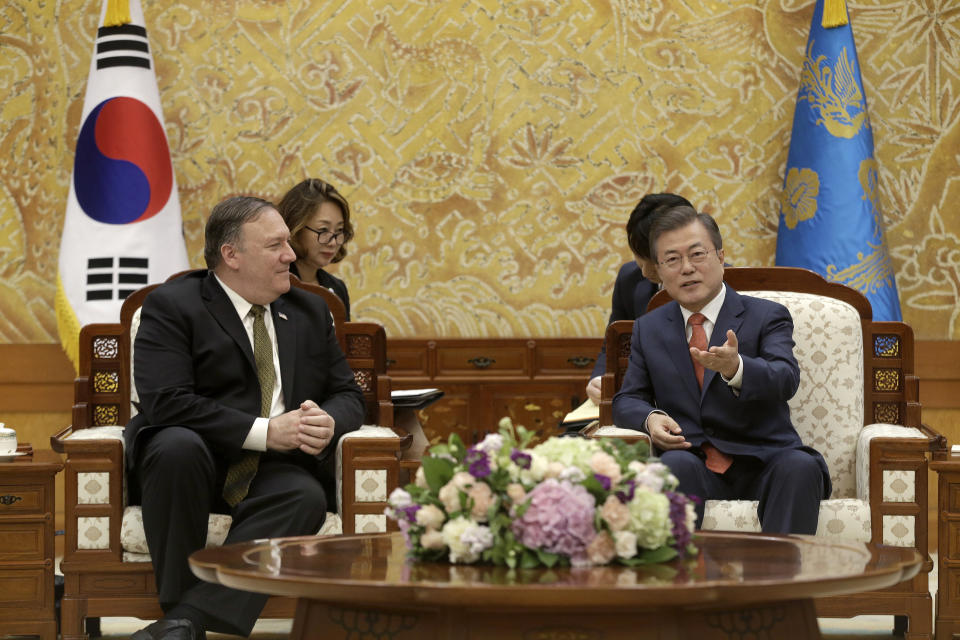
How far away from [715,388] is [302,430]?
1.23m

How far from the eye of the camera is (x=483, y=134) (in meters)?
6.09

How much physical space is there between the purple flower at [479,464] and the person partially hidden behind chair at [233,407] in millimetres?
1232

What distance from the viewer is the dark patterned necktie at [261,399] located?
3699 millimetres

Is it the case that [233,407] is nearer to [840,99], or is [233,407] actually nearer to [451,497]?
[451,497]

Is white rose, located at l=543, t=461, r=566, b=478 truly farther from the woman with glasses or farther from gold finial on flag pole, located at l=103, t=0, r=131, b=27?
gold finial on flag pole, located at l=103, t=0, r=131, b=27

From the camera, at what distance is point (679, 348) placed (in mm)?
3953

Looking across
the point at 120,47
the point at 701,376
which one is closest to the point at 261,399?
the point at 701,376

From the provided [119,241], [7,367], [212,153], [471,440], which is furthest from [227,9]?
[471,440]

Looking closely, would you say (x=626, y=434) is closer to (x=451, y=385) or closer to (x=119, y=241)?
(x=451, y=385)

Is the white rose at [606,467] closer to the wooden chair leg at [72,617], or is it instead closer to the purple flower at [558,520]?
the purple flower at [558,520]

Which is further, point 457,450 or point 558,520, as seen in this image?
point 457,450

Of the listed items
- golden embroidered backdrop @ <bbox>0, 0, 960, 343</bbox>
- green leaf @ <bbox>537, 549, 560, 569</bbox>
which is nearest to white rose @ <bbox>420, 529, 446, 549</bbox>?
green leaf @ <bbox>537, 549, 560, 569</bbox>

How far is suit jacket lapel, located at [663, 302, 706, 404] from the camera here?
391 centimetres

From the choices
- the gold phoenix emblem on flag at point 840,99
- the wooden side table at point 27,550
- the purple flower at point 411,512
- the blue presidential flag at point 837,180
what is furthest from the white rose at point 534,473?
the gold phoenix emblem on flag at point 840,99
